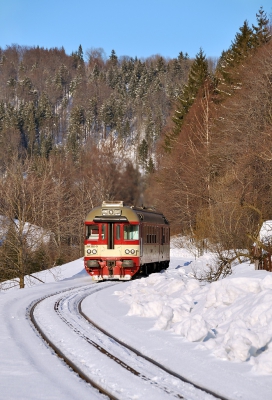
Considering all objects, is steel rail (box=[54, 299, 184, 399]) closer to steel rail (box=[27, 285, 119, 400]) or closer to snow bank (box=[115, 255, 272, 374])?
steel rail (box=[27, 285, 119, 400])

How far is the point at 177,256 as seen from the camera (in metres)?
46.2

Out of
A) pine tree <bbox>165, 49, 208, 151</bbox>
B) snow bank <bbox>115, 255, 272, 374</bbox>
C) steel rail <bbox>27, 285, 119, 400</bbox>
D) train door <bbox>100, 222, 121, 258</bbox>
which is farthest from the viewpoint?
pine tree <bbox>165, 49, 208, 151</bbox>

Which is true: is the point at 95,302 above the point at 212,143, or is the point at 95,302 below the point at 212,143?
below

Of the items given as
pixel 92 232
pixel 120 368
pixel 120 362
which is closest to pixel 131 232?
pixel 92 232

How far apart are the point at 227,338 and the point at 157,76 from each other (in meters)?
168

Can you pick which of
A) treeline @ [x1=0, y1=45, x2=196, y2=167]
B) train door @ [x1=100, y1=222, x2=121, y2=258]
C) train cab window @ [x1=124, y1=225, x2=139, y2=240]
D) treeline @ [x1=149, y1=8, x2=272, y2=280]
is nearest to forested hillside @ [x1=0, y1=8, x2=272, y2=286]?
treeline @ [x1=149, y1=8, x2=272, y2=280]

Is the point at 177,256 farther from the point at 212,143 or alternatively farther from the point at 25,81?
A: the point at 25,81

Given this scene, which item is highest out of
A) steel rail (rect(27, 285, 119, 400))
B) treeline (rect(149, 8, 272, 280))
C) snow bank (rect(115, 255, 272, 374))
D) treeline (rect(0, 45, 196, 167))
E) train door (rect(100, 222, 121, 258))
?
treeline (rect(0, 45, 196, 167))

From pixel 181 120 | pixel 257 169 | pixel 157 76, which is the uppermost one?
pixel 157 76

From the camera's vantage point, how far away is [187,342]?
9789 mm

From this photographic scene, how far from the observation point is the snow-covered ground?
7.22 meters

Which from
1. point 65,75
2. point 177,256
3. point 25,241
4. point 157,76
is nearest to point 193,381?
point 25,241

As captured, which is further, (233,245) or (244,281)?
(233,245)

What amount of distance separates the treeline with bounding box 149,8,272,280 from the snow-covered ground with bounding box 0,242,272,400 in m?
7.34
